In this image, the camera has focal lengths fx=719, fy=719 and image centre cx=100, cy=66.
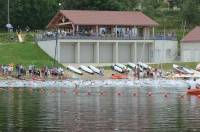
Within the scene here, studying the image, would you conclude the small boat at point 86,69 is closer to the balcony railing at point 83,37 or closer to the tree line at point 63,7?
the balcony railing at point 83,37

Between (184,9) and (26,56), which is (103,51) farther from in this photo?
(184,9)

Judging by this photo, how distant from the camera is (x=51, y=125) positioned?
35.0 m

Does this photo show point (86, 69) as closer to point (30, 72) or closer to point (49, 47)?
point (30, 72)

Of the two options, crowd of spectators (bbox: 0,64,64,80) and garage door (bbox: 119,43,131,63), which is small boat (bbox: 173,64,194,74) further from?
crowd of spectators (bbox: 0,64,64,80)

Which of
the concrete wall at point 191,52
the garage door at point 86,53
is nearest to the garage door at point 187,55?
the concrete wall at point 191,52

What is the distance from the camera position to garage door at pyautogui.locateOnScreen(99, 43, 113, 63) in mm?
105006

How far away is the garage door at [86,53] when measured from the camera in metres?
104

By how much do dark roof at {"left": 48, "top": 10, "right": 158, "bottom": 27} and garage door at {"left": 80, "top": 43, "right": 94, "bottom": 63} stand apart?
3.61 m

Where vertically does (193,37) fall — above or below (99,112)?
above

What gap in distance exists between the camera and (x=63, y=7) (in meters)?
131

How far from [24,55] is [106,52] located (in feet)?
42.5

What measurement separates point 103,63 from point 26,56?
11.5 metres

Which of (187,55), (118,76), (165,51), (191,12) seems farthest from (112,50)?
(191,12)

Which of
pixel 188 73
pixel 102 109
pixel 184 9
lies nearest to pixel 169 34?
pixel 184 9
